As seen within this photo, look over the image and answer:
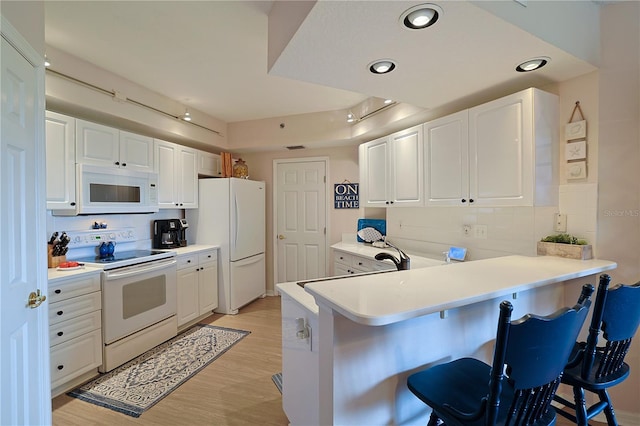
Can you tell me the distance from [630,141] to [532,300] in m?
1.12

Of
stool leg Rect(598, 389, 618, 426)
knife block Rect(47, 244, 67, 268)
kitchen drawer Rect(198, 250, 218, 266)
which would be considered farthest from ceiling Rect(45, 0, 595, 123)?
kitchen drawer Rect(198, 250, 218, 266)

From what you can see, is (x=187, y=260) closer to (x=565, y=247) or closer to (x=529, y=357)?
(x=529, y=357)

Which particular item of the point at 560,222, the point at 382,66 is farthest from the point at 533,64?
the point at 560,222

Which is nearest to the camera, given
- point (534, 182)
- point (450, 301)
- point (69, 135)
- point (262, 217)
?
point (450, 301)

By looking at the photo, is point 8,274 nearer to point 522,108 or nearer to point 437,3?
point 437,3

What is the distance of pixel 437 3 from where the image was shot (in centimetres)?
127

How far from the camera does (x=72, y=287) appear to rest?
221 centimetres

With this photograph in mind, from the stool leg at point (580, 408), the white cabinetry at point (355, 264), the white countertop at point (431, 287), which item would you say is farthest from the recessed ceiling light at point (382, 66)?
the stool leg at point (580, 408)

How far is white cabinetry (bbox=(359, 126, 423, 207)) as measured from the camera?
111 inches

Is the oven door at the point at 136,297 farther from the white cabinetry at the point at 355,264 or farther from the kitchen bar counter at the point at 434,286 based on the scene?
the kitchen bar counter at the point at 434,286

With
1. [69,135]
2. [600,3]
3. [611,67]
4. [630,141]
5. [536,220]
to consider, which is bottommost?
[536,220]

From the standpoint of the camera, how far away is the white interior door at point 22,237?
3.95 ft

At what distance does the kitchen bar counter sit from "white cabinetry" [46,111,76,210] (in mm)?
2313

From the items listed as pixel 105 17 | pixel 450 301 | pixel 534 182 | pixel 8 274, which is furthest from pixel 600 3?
pixel 8 274
